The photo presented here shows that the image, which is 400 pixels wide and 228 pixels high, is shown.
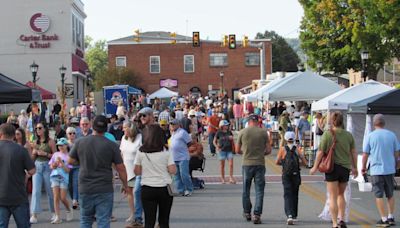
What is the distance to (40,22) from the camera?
184 feet

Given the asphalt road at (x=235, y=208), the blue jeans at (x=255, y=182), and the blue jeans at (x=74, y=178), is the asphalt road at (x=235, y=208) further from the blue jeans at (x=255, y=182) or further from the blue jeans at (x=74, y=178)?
the blue jeans at (x=74, y=178)

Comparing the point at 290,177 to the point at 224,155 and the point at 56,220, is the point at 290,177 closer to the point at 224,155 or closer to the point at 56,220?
the point at 56,220

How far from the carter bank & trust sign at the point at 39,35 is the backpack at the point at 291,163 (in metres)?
45.7

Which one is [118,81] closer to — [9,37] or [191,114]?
[9,37]

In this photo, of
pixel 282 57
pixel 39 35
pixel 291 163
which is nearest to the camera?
pixel 291 163

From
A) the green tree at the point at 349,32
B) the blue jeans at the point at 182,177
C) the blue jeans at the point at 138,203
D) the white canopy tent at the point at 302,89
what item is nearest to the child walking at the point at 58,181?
the blue jeans at the point at 138,203

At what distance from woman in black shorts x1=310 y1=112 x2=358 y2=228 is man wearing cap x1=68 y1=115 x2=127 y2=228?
3.77 metres

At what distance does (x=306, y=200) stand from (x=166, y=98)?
145ft

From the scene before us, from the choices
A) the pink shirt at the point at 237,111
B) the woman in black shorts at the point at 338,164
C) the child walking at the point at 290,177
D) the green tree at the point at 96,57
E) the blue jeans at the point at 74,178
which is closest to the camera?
the woman in black shorts at the point at 338,164

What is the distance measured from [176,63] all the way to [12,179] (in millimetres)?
70098

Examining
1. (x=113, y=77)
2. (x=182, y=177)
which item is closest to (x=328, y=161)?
(x=182, y=177)

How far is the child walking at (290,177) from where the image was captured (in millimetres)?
12344

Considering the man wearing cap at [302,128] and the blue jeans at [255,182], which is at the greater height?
the man wearing cap at [302,128]

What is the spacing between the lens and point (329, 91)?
27.8m
